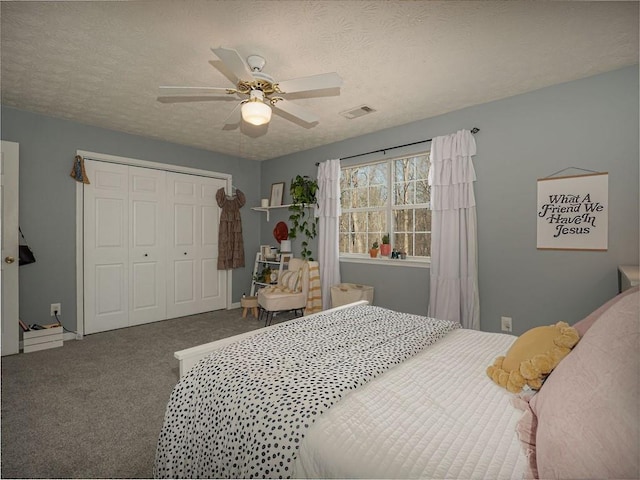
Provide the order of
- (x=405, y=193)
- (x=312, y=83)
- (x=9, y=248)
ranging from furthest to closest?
(x=405, y=193) < (x=9, y=248) < (x=312, y=83)

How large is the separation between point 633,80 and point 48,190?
18.7 feet

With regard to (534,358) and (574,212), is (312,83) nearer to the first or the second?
(534,358)

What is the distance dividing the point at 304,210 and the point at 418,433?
161 inches

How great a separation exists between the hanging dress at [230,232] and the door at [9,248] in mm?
2382

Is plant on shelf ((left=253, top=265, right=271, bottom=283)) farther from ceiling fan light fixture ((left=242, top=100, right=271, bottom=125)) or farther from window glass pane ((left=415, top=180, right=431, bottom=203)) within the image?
ceiling fan light fixture ((left=242, top=100, right=271, bottom=125))

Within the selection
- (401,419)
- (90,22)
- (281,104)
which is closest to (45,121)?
(90,22)

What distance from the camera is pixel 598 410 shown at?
0.70m

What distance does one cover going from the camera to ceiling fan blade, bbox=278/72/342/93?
198cm

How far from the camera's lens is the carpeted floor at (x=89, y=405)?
1.67 metres

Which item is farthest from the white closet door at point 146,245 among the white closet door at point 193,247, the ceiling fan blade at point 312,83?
the ceiling fan blade at point 312,83

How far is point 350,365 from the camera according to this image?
1.37 m

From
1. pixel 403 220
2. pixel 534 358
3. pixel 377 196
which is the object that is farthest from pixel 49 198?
pixel 534 358

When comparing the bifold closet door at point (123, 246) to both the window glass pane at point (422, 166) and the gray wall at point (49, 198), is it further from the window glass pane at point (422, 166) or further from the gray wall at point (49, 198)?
the window glass pane at point (422, 166)

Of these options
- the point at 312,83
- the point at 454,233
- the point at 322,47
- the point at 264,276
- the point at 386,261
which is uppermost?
the point at 322,47
